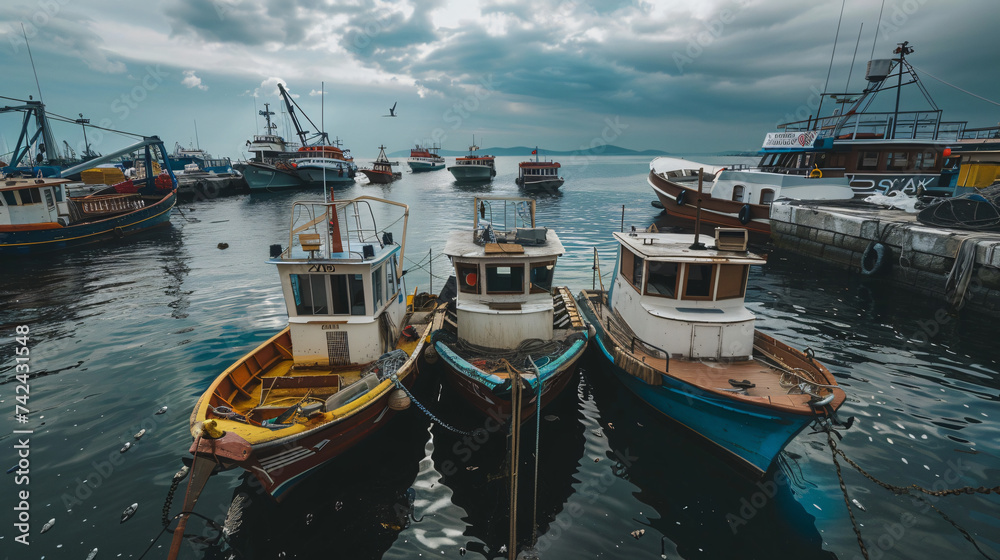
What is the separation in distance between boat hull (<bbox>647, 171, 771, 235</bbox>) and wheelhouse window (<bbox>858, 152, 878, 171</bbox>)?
785 centimetres

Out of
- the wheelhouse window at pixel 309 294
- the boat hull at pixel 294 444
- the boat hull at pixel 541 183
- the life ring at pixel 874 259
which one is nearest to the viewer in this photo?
the boat hull at pixel 294 444

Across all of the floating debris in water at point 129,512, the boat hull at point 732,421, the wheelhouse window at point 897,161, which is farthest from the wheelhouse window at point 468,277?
the wheelhouse window at point 897,161

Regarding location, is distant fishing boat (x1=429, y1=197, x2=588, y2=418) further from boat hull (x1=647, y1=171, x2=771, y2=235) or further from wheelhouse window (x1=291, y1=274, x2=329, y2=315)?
boat hull (x1=647, y1=171, x2=771, y2=235)

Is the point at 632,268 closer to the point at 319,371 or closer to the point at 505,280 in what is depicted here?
the point at 505,280

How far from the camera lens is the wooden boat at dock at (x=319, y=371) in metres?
7.10

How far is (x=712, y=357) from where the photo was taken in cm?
966

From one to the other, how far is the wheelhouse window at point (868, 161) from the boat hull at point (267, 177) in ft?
215

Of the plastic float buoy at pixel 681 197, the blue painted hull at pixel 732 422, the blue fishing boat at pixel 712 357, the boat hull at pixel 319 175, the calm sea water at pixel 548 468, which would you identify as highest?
the boat hull at pixel 319 175

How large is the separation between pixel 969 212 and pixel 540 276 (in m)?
20.9

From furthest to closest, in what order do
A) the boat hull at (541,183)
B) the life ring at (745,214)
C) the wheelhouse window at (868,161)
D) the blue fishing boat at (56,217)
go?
the boat hull at (541,183), the wheelhouse window at (868,161), the life ring at (745,214), the blue fishing boat at (56,217)

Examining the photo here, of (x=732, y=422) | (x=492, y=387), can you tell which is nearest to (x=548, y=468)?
(x=492, y=387)

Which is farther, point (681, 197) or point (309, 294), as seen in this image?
point (681, 197)

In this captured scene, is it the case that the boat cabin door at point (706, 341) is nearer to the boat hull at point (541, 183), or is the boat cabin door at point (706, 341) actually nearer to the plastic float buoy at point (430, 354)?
the plastic float buoy at point (430, 354)

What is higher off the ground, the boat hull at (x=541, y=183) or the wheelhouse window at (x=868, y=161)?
the wheelhouse window at (x=868, y=161)
